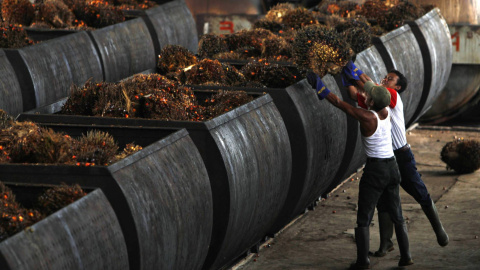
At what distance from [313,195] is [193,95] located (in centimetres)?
198

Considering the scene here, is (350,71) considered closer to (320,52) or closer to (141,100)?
(320,52)

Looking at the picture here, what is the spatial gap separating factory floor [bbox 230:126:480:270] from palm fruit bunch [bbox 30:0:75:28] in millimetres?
4447

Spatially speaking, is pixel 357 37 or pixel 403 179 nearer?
pixel 403 179

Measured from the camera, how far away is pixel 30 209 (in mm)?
5332

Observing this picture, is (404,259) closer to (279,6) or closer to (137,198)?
(137,198)

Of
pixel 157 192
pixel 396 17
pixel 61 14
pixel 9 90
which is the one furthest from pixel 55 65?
pixel 396 17

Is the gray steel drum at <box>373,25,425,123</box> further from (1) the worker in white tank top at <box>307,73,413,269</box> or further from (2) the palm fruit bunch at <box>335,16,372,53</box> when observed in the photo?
(1) the worker in white tank top at <box>307,73,413,269</box>

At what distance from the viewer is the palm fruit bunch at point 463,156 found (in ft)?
40.3

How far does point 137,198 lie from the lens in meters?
5.76

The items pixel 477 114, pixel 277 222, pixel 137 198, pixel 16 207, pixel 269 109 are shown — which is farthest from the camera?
pixel 477 114

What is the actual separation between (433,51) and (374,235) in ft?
18.3

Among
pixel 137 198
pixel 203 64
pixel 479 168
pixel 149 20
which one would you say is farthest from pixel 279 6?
pixel 137 198

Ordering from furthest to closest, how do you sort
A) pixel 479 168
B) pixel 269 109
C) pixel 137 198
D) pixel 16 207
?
pixel 479 168 → pixel 269 109 → pixel 137 198 → pixel 16 207

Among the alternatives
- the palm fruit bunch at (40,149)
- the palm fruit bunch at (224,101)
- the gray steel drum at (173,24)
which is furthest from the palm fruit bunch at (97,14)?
the palm fruit bunch at (40,149)
